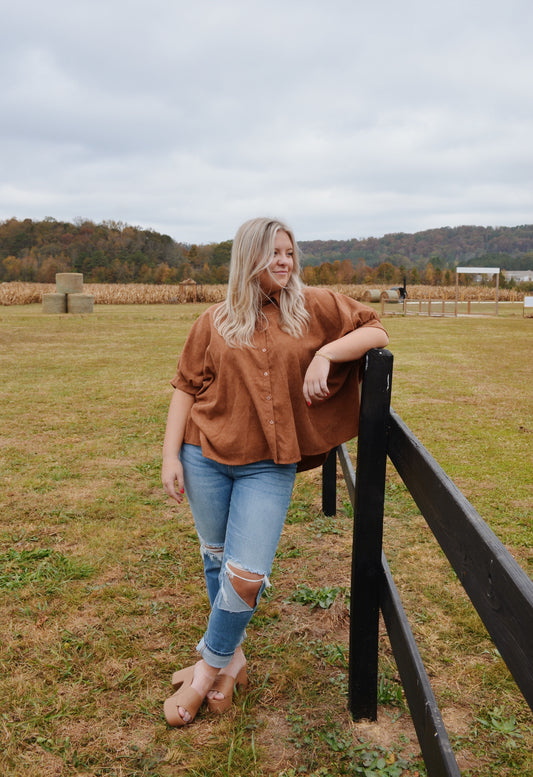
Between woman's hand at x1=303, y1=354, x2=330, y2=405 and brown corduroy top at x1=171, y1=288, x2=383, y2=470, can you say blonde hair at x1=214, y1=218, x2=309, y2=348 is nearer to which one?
brown corduroy top at x1=171, y1=288, x2=383, y2=470

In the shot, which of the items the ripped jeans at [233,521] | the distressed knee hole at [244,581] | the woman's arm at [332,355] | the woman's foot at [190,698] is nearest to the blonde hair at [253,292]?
the woman's arm at [332,355]

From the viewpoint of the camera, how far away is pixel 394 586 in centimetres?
198

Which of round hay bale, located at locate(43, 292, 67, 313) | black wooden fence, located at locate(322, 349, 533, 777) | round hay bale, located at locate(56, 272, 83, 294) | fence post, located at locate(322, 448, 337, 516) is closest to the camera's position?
black wooden fence, located at locate(322, 349, 533, 777)

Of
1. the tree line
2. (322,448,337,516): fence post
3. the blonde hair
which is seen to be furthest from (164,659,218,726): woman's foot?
the tree line

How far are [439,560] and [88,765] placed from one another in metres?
2.31

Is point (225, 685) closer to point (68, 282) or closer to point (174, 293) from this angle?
point (68, 282)

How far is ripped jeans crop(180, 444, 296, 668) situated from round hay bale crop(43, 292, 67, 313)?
24811mm

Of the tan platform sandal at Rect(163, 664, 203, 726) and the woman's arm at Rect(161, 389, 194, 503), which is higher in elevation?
the woman's arm at Rect(161, 389, 194, 503)

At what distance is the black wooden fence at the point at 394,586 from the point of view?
1.02m

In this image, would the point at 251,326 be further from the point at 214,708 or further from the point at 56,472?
the point at 56,472

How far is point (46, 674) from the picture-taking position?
258cm

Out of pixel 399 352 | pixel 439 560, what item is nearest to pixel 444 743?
pixel 439 560

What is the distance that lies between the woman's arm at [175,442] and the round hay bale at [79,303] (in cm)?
2490

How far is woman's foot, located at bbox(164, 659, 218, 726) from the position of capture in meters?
2.24
